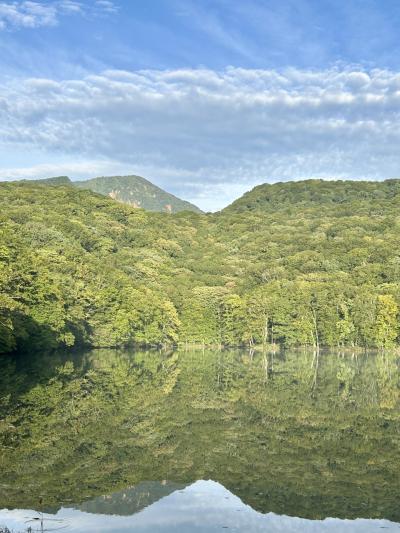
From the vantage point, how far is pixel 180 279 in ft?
425

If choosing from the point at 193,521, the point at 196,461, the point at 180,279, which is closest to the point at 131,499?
the point at 193,521

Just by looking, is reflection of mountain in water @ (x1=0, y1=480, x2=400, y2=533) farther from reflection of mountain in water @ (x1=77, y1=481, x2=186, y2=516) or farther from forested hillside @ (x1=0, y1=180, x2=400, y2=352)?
forested hillside @ (x1=0, y1=180, x2=400, y2=352)

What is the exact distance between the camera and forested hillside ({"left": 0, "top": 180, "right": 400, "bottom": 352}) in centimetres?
6931

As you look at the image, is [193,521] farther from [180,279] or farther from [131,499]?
[180,279]

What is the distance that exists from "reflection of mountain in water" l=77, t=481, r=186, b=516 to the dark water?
1.1 inches

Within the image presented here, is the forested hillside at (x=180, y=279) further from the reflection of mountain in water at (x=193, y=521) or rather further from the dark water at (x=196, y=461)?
the reflection of mountain in water at (x=193, y=521)

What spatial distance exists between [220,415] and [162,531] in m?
14.5

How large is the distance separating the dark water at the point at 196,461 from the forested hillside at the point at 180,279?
25.0 meters

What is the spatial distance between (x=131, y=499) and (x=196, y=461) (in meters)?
4.27

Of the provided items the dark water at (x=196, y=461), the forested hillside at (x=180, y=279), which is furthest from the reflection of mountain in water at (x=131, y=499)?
the forested hillside at (x=180, y=279)

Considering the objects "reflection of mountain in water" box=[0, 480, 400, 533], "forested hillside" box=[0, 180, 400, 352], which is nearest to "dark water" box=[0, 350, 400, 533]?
"reflection of mountain in water" box=[0, 480, 400, 533]

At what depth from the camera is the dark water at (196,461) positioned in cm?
1340

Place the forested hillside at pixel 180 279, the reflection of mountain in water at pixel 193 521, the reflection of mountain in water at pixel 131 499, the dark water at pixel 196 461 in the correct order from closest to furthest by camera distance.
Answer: the reflection of mountain in water at pixel 193 521 < the dark water at pixel 196 461 < the reflection of mountain in water at pixel 131 499 < the forested hillside at pixel 180 279

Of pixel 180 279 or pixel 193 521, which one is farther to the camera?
pixel 180 279
